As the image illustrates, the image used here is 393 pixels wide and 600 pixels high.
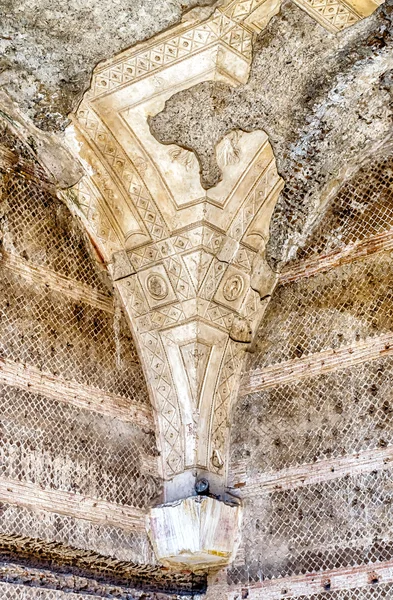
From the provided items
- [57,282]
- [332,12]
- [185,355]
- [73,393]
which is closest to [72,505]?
[73,393]

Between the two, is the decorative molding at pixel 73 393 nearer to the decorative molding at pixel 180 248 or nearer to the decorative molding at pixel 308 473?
the decorative molding at pixel 180 248

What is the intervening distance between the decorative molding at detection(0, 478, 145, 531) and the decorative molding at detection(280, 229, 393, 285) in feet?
5.42

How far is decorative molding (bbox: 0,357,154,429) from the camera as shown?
4.81 metres

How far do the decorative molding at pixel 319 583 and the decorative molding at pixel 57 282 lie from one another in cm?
179

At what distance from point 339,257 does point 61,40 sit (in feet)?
6.47

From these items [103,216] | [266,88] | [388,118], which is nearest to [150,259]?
[103,216]

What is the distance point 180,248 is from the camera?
543cm

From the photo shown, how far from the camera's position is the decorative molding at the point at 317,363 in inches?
197

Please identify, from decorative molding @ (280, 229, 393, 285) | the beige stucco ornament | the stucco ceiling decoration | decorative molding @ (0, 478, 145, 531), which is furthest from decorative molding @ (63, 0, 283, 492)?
decorative molding @ (0, 478, 145, 531)

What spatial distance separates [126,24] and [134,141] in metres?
0.71

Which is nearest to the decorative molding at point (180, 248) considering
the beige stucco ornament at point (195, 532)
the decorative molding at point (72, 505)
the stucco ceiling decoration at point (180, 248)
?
the stucco ceiling decoration at point (180, 248)

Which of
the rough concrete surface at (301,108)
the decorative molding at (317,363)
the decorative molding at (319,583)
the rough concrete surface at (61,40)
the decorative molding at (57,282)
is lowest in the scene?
the decorative molding at (319,583)

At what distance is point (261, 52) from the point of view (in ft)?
16.5

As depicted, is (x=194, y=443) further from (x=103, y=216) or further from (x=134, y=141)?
(x=134, y=141)
